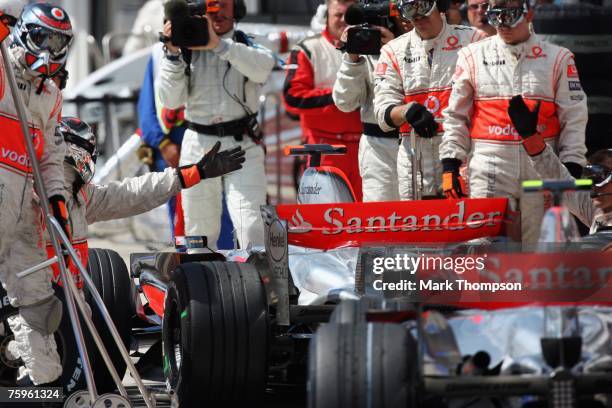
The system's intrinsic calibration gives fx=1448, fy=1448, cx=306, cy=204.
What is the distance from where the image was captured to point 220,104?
9.15 meters

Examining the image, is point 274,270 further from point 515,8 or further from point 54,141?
point 515,8

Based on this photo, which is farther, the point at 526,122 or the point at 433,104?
the point at 433,104

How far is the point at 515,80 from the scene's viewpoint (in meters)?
7.32

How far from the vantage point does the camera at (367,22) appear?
8398 millimetres

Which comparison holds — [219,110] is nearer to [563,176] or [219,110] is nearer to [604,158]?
[563,176]

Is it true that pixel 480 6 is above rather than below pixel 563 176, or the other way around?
above

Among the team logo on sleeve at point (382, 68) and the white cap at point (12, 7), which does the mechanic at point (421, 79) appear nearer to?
the team logo on sleeve at point (382, 68)

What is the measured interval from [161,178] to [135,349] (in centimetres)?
101

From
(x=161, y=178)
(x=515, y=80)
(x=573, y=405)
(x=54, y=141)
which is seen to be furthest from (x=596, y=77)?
(x=573, y=405)

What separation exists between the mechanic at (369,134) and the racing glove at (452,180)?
44.3 inches

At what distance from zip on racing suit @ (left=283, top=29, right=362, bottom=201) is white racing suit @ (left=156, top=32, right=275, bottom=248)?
30 centimetres

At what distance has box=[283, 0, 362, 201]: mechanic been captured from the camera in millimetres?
9336

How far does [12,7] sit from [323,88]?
2.94 m

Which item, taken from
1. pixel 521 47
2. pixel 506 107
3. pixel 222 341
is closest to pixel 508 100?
pixel 506 107
